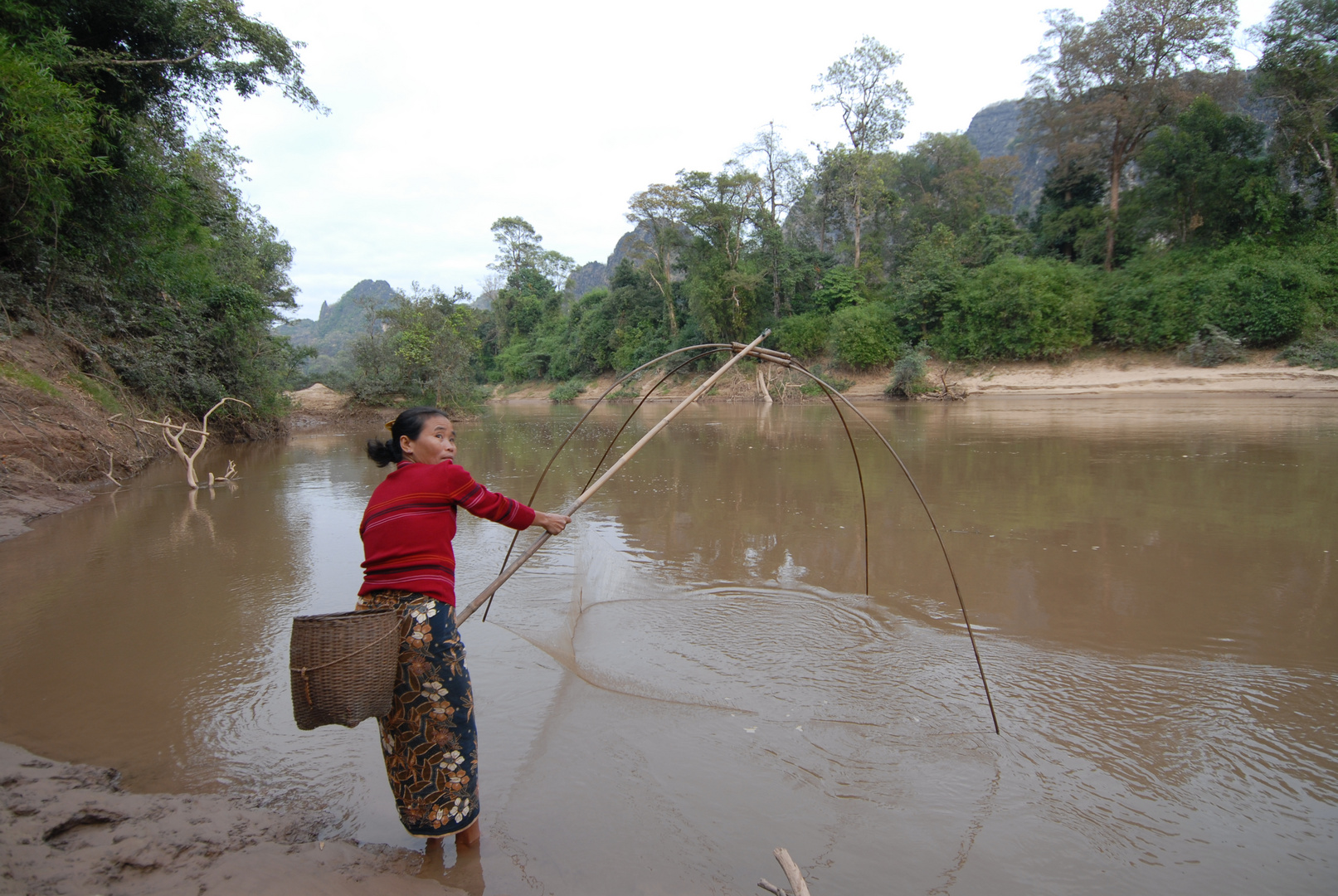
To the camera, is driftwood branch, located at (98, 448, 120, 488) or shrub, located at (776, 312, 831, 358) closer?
driftwood branch, located at (98, 448, 120, 488)

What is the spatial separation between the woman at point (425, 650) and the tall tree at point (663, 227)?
34933 mm

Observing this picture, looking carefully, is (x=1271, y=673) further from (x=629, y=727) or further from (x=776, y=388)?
(x=776, y=388)

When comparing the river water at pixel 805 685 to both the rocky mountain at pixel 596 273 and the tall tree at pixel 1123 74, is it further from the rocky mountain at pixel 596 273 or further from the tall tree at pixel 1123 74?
the rocky mountain at pixel 596 273

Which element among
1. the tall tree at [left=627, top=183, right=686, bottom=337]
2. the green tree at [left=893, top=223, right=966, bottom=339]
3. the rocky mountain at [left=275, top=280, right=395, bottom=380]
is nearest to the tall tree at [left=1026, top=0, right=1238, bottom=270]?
the green tree at [left=893, top=223, right=966, bottom=339]

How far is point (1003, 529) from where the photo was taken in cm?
634

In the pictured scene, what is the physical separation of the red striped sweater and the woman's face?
4.2 inches

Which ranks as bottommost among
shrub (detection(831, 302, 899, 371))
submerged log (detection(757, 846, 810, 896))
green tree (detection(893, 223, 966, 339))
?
submerged log (detection(757, 846, 810, 896))

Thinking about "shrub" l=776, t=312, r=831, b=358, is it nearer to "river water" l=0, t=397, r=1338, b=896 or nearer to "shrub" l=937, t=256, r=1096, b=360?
"shrub" l=937, t=256, r=1096, b=360

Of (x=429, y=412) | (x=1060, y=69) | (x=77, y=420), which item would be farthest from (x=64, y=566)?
(x=1060, y=69)

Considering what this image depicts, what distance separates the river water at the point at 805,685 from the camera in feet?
7.54

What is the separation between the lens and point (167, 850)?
6.95 feet

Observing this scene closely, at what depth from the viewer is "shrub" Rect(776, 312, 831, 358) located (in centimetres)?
3272

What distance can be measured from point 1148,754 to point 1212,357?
2372cm

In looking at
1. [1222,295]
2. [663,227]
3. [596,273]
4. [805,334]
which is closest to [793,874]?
[1222,295]
